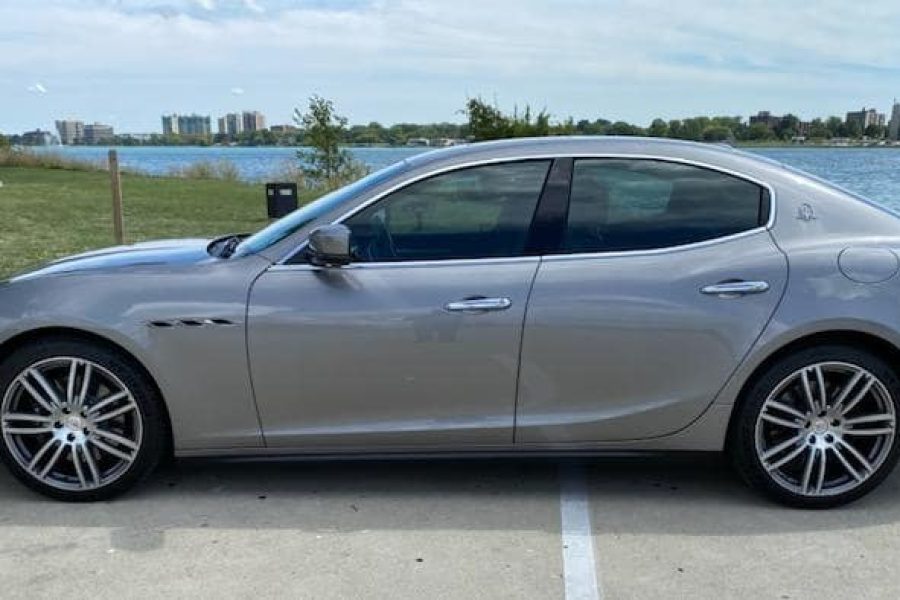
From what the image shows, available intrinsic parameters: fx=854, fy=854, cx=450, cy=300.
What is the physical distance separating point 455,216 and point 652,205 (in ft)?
2.94

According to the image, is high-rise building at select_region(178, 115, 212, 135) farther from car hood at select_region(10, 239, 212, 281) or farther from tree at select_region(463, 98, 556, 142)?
car hood at select_region(10, 239, 212, 281)

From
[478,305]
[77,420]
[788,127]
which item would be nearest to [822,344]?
[478,305]

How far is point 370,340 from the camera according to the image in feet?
12.1

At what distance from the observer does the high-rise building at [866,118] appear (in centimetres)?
1209

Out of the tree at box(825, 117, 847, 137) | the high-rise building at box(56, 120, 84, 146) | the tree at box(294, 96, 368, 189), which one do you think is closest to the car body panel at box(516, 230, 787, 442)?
the tree at box(825, 117, 847, 137)

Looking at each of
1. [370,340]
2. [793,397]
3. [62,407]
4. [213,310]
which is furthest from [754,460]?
[62,407]

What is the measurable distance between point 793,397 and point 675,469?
79 centimetres

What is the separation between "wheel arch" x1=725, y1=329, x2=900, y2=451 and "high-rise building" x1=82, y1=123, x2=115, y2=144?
56.5 meters

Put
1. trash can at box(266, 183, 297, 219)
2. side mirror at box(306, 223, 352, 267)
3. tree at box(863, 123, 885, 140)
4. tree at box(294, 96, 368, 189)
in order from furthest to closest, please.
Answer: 1. tree at box(294, 96, 368, 189)
2. trash can at box(266, 183, 297, 219)
3. tree at box(863, 123, 885, 140)
4. side mirror at box(306, 223, 352, 267)

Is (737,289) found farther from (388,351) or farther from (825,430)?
(388,351)

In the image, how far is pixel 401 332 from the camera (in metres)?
3.66

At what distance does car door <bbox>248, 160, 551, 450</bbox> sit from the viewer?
3.67m

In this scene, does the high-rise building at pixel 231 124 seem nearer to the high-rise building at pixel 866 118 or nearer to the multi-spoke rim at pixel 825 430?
the high-rise building at pixel 866 118

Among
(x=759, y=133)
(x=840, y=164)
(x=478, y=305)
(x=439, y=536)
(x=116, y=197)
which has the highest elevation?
(x=759, y=133)
